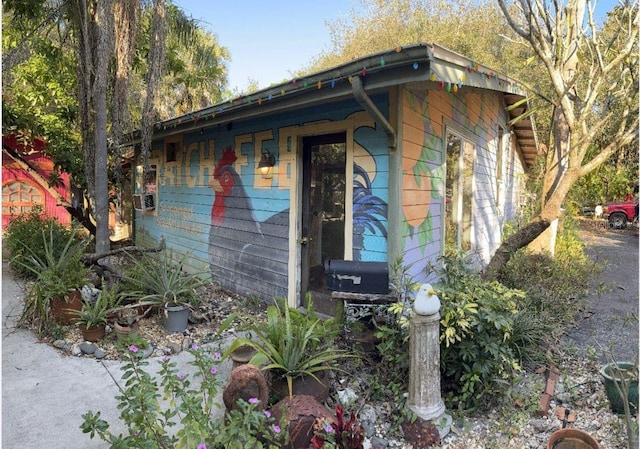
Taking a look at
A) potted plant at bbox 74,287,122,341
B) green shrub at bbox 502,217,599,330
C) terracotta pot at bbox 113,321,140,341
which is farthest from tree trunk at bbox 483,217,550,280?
potted plant at bbox 74,287,122,341

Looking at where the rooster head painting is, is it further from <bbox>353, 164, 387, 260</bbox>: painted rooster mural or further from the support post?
the support post

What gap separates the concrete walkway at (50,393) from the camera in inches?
94.7

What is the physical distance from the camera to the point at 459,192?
547cm

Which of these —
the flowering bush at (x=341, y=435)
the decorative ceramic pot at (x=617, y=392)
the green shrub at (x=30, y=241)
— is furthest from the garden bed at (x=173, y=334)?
the decorative ceramic pot at (x=617, y=392)

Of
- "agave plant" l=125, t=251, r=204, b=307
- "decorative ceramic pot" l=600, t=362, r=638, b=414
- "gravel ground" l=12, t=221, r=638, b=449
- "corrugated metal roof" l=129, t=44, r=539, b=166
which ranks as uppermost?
"corrugated metal roof" l=129, t=44, r=539, b=166

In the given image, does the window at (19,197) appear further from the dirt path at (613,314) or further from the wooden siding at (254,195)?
the dirt path at (613,314)

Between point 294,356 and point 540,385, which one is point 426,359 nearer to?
point 294,356

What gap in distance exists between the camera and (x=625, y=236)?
41.4ft

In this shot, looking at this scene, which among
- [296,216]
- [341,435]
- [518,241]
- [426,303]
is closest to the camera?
[341,435]

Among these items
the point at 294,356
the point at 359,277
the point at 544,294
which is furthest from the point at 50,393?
the point at 544,294

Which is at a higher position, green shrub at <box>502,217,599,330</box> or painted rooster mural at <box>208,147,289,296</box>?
painted rooster mural at <box>208,147,289,296</box>

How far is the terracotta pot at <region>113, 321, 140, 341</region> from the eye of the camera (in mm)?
3757

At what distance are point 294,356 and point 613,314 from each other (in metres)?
4.57

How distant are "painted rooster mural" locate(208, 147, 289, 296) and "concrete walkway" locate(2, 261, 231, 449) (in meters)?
1.48
